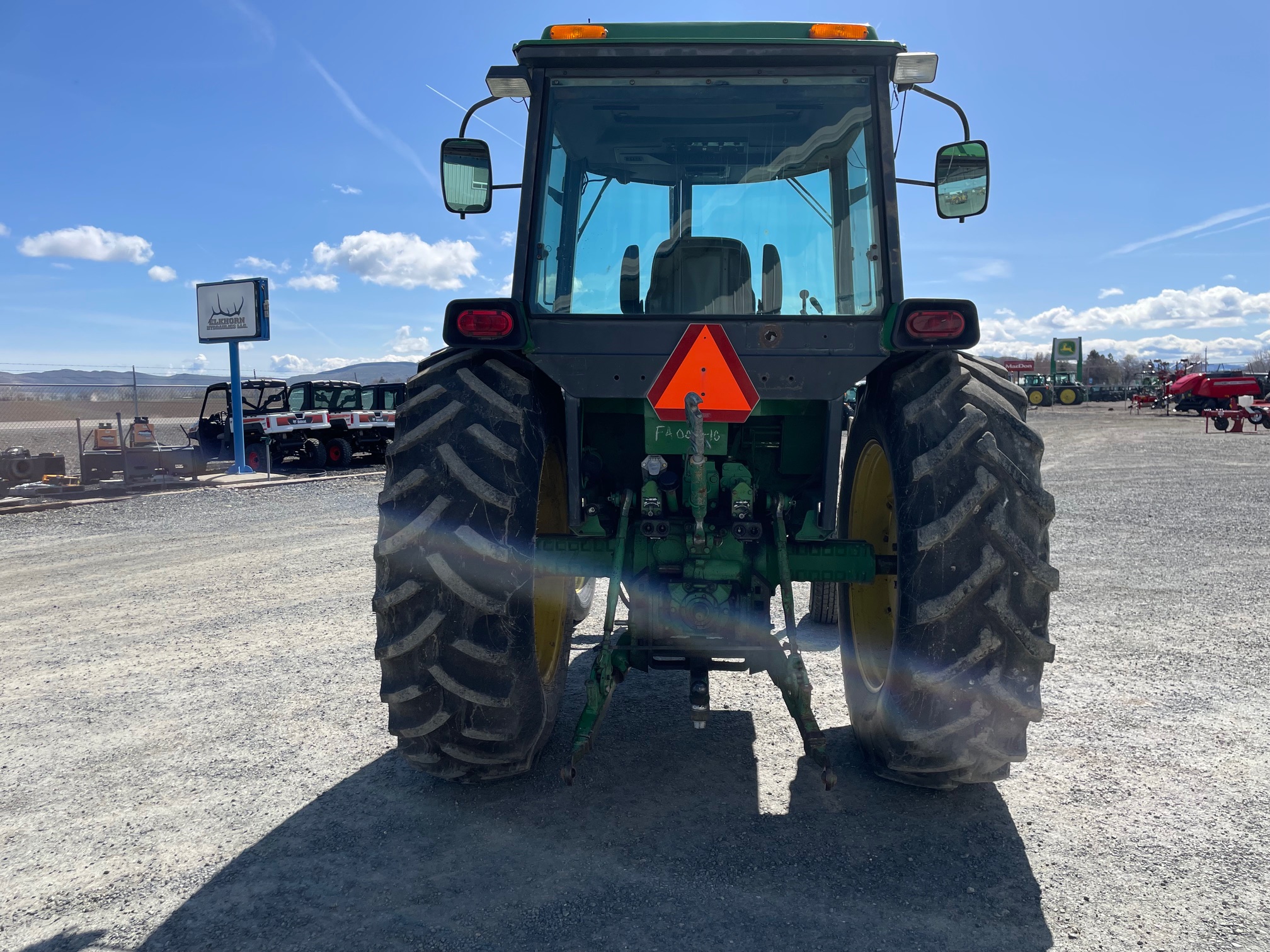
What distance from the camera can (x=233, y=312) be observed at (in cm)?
2139

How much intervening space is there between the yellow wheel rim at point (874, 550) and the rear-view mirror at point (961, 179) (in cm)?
104

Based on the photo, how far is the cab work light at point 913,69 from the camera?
3.31 meters

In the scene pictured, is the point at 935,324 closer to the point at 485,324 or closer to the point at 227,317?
the point at 485,324

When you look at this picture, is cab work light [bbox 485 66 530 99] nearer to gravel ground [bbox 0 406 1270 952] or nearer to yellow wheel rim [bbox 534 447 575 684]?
yellow wheel rim [bbox 534 447 575 684]

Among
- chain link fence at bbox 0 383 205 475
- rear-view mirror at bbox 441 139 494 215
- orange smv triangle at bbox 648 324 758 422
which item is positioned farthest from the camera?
chain link fence at bbox 0 383 205 475

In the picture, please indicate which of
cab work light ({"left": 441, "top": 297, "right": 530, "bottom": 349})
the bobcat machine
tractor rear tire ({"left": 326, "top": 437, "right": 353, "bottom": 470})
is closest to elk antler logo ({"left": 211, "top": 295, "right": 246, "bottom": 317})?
the bobcat machine

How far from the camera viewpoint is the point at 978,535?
297 centimetres

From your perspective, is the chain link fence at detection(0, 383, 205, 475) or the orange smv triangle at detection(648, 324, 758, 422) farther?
the chain link fence at detection(0, 383, 205, 475)

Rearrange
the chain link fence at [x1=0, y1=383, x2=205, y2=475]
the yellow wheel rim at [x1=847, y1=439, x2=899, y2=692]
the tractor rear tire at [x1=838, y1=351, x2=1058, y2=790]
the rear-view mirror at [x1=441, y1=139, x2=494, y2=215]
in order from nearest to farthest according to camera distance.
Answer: the tractor rear tire at [x1=838, y1=351, x2=1058, y2=790] < the rear-view mirror at [x1=441, y1=139, x2=494, y2=215] < the yellow wheel rim at [x1=847, y1=439, x2=899, y2=692] < the chain link fence at [x1=0, y1=383, x2=205, y2=475]

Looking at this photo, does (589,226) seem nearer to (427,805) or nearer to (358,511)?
(427,805)

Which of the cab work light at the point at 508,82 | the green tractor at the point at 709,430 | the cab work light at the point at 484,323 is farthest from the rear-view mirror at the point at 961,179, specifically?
the cab work light at the point at 484,323

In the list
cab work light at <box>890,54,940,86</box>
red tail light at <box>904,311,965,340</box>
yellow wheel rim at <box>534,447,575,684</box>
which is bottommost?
yellow wheel rim at <box>534,447,575,684</box>

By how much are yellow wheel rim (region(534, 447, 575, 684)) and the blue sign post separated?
1909 centimetres

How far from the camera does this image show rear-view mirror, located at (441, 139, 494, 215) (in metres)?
3.75
